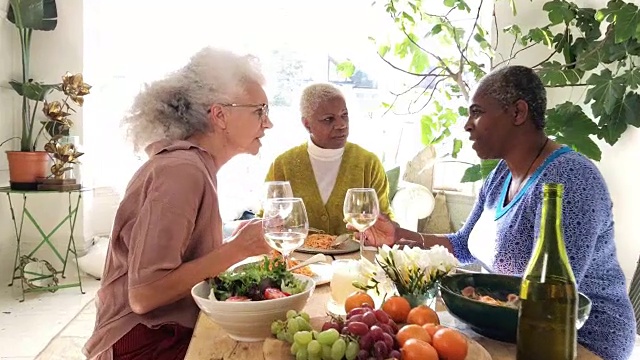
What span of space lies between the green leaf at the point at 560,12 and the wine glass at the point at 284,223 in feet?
6.89

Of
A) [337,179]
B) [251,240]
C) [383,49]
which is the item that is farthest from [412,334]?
[383,49]

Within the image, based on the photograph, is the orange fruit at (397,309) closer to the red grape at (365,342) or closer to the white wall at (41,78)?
the red grape at (365,342)

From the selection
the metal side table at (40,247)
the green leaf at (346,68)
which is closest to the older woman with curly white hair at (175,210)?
the green leaf at (346,68)

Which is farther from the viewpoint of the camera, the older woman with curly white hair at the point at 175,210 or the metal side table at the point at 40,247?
the metal side table at the point at 40,247

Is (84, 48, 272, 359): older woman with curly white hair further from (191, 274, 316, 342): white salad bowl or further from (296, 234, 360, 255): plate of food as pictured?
(296, 234, 360, 255): plate of food

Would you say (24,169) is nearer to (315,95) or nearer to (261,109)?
(315,95)

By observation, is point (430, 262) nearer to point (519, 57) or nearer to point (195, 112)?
point (195, 112)

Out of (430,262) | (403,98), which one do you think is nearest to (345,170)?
(403,98)

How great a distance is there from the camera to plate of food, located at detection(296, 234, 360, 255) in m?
1.83

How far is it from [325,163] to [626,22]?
1.42m

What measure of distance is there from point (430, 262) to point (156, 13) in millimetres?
3588

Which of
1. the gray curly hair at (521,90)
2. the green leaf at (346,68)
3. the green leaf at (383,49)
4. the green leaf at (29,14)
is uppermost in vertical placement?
the green leaf at (29,14)

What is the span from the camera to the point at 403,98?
12.2ft

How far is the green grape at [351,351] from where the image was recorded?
77 centimetres
